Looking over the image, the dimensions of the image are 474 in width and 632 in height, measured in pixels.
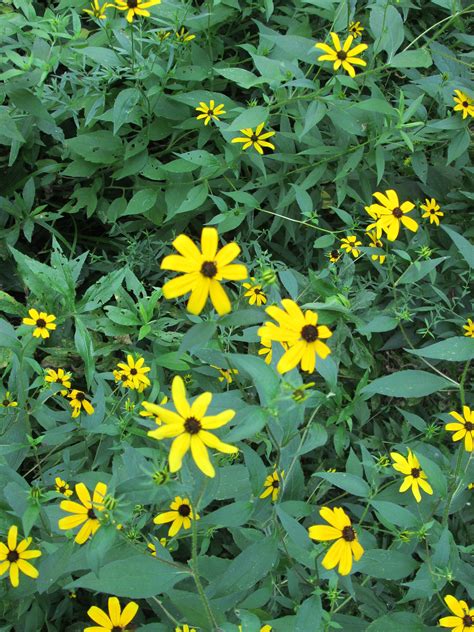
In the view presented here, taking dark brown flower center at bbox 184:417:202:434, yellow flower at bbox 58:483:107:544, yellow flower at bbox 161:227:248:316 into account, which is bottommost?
yellow flower at bbox 58:483:107:544

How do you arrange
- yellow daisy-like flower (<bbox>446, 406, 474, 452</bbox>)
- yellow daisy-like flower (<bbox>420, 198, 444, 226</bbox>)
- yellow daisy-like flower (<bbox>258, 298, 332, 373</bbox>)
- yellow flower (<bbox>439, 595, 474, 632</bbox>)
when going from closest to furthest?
yellow daisy-like flower (<bbox>258, 298, 332, 373</bbox>) < yellow flower (<bbox>439, 595, 474, 632</bbox>) < yellow daisy-like flower (<bbox>446, 406, 474, 452</bbox>) < yellow daisy-like flower (<bbox>420, 198, 444, 226</bbox>)

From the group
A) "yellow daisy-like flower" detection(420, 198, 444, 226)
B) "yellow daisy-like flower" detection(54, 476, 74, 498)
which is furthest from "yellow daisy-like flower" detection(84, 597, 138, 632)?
"yellow daisy-like flower" detection(420, 198, 444, 226)

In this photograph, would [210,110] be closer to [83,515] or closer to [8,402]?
[8,402]

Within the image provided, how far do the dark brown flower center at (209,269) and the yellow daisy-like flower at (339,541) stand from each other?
53 centimetres

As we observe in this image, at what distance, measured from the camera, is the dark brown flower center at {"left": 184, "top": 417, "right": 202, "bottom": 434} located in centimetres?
101

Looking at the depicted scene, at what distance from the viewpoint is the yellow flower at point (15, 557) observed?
1.31 m

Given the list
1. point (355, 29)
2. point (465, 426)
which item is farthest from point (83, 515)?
point (355, 29)

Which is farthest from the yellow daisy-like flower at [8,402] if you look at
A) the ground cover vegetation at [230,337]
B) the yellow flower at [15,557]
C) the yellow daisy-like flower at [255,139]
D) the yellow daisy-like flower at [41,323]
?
the yellow daisy-like flower at [255,139]

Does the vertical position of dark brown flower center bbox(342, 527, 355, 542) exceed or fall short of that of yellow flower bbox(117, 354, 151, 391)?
it exceeds it

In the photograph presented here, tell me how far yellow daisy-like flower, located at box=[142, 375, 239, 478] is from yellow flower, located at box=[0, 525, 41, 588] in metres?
0.50

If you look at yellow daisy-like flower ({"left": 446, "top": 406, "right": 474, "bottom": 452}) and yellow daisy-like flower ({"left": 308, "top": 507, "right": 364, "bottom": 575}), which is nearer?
yellow daisy-like flower ({"left": 308, "top": 507, "right": 364, "bottom": 575})

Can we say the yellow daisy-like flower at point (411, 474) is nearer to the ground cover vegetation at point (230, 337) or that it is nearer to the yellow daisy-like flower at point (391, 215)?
the ground cover vegetation at point (230, 337)

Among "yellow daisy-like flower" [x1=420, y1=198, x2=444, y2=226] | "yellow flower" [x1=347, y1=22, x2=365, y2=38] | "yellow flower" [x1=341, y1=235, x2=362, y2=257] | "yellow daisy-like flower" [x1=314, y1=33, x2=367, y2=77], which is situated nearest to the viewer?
"yellow daisy-like flower" [x1=314, y1=33, x2=367, y2=77]

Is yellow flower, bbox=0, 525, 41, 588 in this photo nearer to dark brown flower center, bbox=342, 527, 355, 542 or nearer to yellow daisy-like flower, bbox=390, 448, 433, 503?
dark brown flower center, bbox=342, 527, 355, 542
